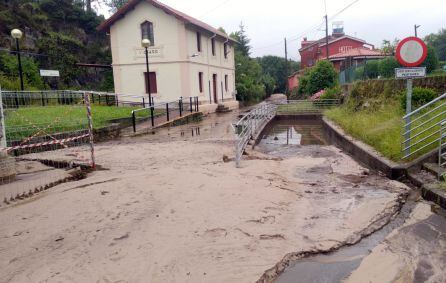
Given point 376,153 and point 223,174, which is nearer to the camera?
point 223,174

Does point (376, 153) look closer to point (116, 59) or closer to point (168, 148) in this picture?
point (168, 148)

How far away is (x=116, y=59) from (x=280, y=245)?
24951mm

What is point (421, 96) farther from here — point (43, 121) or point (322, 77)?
point (322, 77)

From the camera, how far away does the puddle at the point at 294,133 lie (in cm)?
1507

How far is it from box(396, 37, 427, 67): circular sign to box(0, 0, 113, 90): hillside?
22595mm

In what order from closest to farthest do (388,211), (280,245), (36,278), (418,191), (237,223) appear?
(36,278) < (280,245) < (237,223) < (388,211) < (418,191)

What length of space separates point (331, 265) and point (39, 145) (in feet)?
24.2

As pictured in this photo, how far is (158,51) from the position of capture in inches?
1024

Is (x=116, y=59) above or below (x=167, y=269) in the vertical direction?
above

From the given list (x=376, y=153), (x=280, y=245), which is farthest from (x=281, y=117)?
(x=280, y=245)

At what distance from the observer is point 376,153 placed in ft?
30.1

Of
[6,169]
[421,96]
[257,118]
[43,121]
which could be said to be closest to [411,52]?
[421,96]

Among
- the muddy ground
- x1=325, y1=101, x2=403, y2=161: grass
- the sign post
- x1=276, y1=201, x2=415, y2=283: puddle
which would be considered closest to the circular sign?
the sign post

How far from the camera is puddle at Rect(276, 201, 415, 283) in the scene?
153 inches
